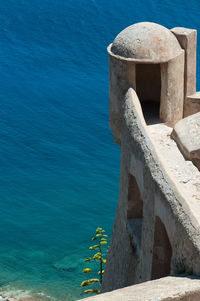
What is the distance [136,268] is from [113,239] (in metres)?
2.38

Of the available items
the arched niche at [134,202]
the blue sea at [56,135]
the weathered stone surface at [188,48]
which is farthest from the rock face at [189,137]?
the blue sea at [56,135]

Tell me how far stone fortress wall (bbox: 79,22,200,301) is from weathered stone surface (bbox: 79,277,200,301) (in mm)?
16

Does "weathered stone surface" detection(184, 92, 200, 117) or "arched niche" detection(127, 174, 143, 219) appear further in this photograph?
"weathered stone surface" detection(184, 92, 200, 117)

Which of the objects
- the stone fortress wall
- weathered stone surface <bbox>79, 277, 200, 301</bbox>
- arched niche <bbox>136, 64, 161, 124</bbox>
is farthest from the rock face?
weathered stone surface <bbox>79, 277, 200, 301</bbox>

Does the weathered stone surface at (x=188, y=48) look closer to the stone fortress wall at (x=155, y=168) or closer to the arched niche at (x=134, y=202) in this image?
the stone fortress wall at (x=155, y=168)

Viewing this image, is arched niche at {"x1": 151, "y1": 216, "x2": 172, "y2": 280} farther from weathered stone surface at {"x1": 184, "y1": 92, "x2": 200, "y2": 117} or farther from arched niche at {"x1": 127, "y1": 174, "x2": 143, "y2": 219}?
weathered stone surface at {"x1": 184, "y1": 92, "x2": 200, "y2": 117}

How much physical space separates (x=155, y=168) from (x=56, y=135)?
27599 millimetres

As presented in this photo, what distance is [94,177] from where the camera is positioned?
3572cm

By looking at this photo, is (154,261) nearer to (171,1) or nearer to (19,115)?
(19,115)

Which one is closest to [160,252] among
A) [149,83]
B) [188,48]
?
[188,48]

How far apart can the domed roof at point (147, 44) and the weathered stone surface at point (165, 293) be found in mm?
6768

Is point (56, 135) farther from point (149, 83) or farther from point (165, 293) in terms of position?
point (165, 293)

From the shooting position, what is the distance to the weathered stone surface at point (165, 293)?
9.95 m

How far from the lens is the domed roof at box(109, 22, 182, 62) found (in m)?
15.4
